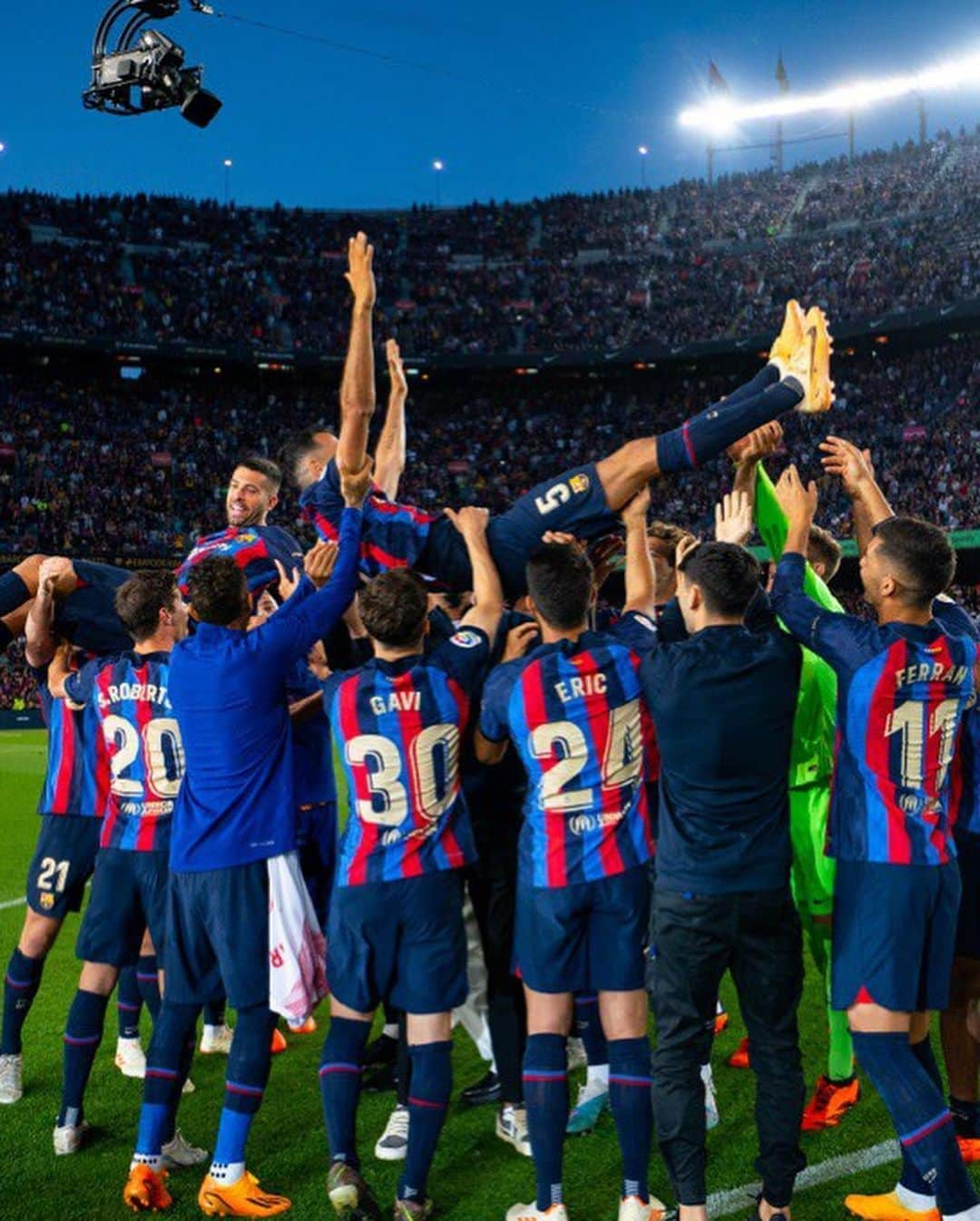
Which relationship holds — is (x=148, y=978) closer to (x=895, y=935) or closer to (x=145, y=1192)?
(x=145, y=1192)

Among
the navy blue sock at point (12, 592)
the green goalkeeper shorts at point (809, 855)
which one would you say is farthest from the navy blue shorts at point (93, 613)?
the green goalkeeper shorts at point (809, 855)

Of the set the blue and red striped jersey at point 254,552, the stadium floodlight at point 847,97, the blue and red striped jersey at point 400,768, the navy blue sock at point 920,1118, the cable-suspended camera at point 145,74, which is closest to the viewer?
the navy blue sock at point 920,1118

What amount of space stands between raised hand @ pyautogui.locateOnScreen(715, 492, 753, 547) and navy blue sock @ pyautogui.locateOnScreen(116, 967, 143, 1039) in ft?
11.7

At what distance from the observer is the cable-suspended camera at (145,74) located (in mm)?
11320

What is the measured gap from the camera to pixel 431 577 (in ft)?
18.0

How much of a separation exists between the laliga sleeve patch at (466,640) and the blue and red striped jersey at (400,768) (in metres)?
0.12

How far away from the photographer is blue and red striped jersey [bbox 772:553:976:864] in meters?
3.82

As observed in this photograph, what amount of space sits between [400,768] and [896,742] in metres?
1.71

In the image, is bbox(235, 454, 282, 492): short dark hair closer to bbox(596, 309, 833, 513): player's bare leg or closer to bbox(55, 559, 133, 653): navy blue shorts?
bbox(55, 559, 133, 653): navy blue shorts

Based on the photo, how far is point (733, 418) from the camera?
5055 millimetres

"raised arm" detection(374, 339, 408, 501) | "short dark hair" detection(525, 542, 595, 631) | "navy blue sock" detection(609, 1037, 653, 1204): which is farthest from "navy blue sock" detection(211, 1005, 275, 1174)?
"raised arm" detection(374, 339, 408, 501)

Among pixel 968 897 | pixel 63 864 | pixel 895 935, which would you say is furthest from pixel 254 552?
pixel 968 897

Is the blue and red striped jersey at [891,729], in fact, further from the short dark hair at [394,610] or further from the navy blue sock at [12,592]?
the navy blue sock at [12,592]

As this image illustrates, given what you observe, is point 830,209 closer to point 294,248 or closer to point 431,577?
point 294,248
